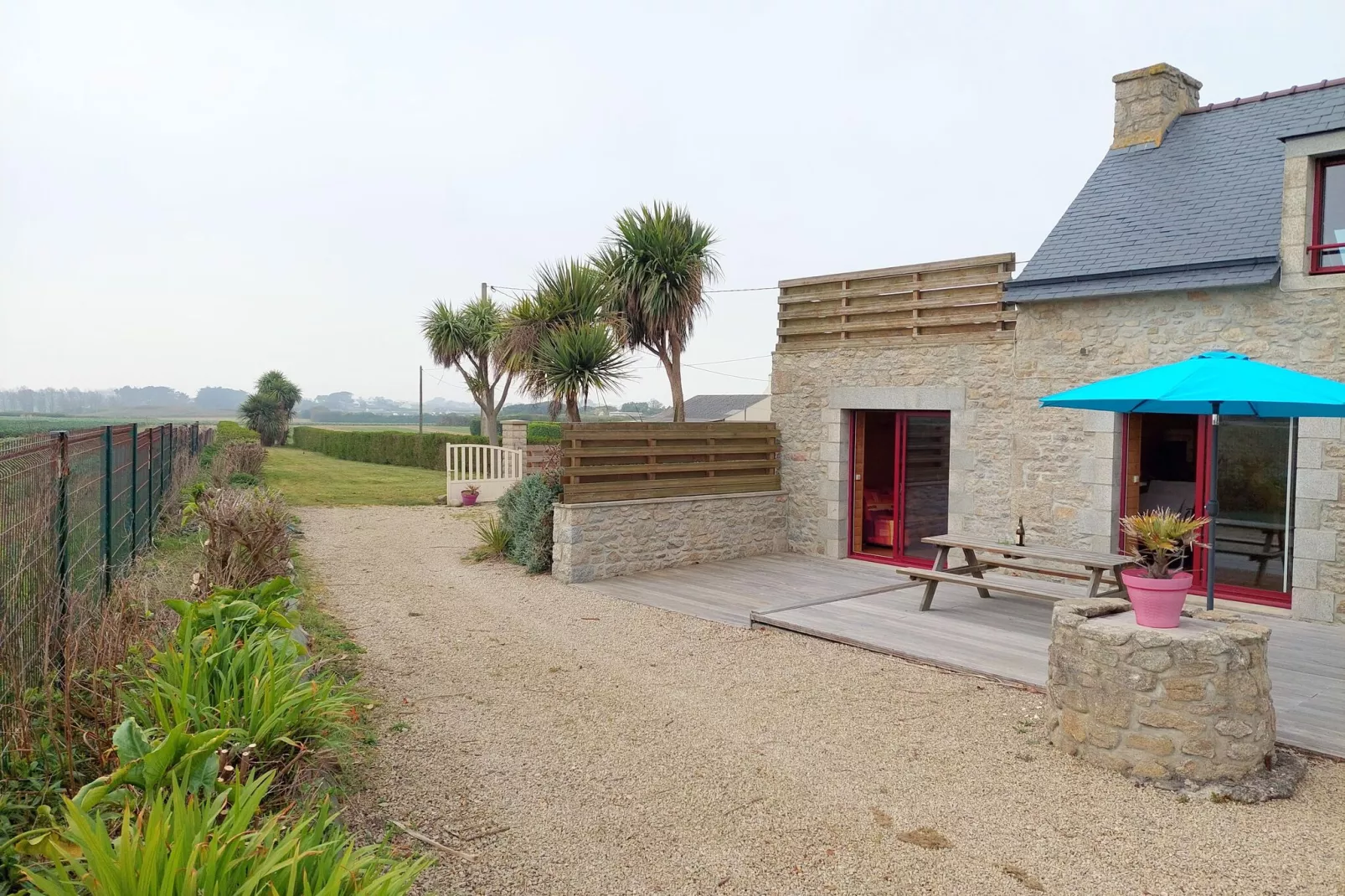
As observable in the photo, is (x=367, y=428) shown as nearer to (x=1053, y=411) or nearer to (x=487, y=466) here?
(x=487, y=466)

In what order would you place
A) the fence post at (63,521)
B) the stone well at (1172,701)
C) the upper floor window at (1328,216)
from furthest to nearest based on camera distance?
1. the upper floor window at (1328,216)
2. the fence post at (63,521)
3. the stone well at (1172,701)

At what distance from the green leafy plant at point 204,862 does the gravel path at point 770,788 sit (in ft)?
2.51

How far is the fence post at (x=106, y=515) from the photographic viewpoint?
6.00 m

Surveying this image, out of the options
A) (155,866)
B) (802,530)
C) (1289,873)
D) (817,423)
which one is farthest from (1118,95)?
(155,866)

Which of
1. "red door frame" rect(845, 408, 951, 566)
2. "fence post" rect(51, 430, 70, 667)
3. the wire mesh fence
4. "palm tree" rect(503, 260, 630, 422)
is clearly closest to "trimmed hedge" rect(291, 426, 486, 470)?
"palm tree" rect(503, 260, 630, 422)

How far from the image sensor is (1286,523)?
316 inches

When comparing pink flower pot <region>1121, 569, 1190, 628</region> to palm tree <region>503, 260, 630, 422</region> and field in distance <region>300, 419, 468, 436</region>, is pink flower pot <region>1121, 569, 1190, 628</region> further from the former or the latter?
field in distance <region>300, 419, 468, 436</region>

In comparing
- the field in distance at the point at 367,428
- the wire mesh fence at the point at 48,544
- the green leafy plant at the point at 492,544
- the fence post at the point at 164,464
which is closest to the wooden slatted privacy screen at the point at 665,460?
the green leafy plant at the point at 492,544

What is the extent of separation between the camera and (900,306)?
35.2ft

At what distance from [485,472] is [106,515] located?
558 inches

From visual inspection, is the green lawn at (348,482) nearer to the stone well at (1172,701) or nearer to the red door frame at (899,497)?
the red door frame at (899,497)

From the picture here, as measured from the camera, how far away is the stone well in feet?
14.3

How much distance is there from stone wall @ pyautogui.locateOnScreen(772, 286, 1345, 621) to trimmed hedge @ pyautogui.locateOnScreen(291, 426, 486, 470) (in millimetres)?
16619

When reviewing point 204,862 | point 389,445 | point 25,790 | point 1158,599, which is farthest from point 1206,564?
point 389,445
